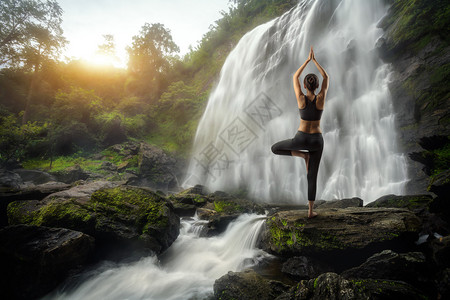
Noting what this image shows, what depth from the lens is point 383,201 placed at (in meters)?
5.95

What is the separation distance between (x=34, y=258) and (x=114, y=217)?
168 cm

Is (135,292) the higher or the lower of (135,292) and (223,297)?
the lower

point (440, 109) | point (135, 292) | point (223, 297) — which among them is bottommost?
point (135, 292)

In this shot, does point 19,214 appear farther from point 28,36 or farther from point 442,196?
point 28,36

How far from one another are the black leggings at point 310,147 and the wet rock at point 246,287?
5.63 feet

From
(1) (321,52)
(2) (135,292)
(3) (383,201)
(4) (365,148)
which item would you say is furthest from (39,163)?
(1) (321,52)

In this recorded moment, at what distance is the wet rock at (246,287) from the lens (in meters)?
3.29

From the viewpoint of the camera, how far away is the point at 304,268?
3914 mm

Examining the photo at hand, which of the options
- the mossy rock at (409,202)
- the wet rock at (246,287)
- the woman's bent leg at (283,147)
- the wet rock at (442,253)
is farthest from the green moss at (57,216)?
the mossy rock at (409,202)

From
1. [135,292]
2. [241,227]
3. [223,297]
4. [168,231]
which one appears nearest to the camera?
[223,297]

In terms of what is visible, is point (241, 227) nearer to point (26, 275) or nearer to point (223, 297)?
point (223, 297)

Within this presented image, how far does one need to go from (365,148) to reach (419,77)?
379 centimetres

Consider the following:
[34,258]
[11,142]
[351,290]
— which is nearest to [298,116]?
[351,290]

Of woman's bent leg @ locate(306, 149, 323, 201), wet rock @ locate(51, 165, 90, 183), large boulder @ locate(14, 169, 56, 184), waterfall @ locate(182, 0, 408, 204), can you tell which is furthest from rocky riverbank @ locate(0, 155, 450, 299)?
wet rock @ locate(51, 165, 90, 183)
